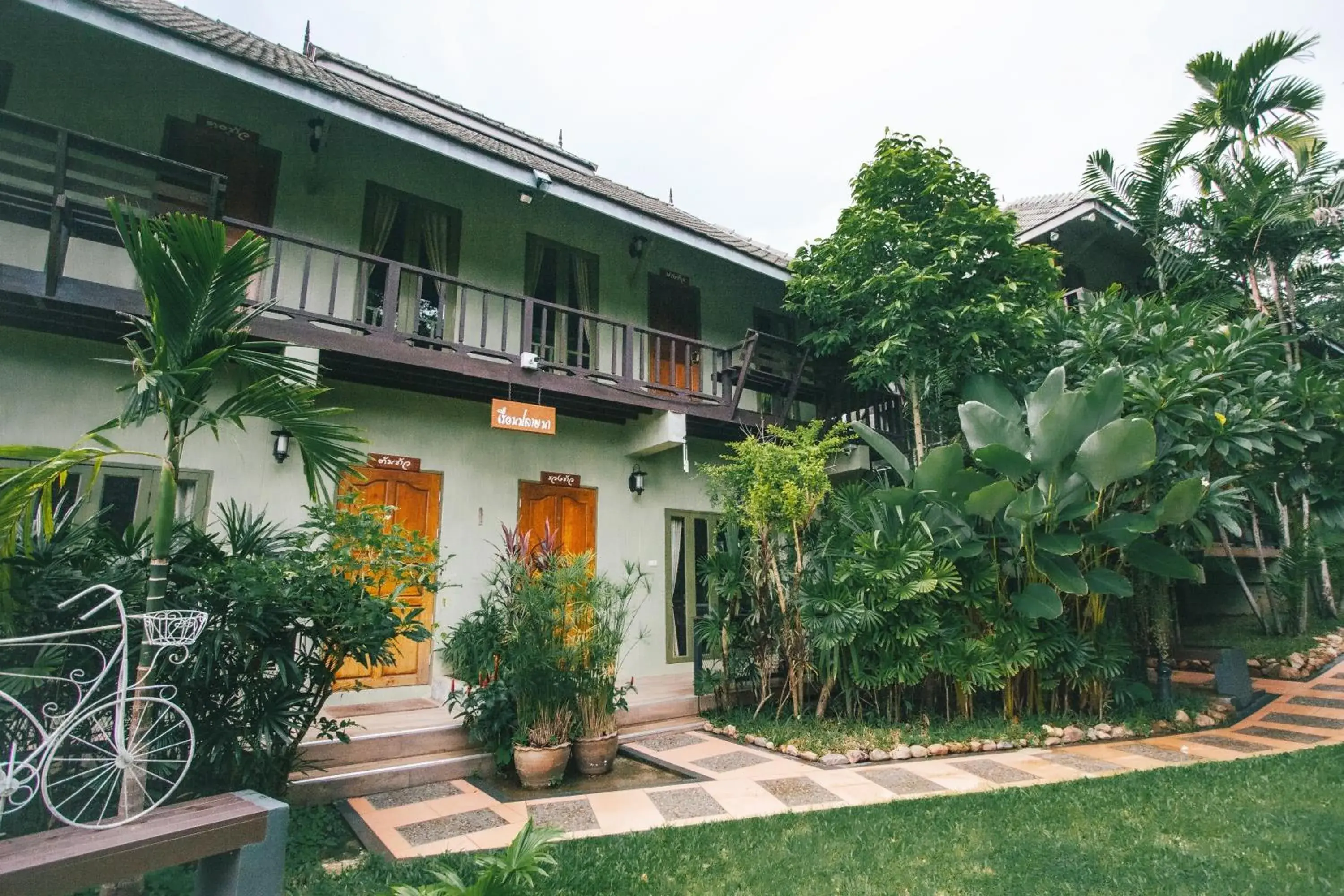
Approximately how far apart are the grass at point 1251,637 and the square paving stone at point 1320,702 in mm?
1187

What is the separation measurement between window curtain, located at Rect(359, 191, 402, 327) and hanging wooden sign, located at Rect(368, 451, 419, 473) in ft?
4.17

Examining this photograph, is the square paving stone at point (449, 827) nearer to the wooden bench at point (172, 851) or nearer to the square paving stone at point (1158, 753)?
the wooden bench at point (172, 851)

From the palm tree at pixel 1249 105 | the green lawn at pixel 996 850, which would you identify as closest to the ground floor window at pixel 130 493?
the green lawn at pixel 996 850

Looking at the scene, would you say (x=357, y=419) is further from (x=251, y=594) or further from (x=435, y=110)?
(x=435, y=110)

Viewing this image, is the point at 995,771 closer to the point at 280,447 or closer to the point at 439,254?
the point at 280,447

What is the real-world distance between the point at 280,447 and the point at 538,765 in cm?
362

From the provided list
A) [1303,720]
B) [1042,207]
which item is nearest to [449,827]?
[1303,720]

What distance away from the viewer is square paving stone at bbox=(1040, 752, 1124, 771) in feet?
14.9

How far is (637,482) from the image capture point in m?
8.20

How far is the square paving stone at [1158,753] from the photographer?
4.78 meters

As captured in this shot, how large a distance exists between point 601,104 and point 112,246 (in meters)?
10.6

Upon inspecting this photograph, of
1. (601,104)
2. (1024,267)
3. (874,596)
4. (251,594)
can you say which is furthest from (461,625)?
(601,104)

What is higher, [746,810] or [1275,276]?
[1275,276]

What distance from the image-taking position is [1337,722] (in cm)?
563
